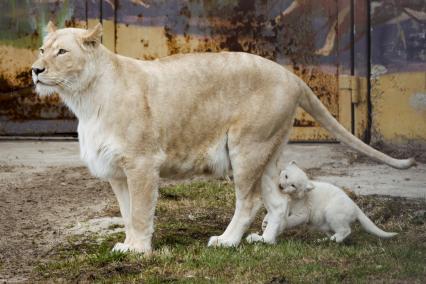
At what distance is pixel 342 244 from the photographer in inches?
264

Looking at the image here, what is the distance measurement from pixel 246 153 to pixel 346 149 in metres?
4.19

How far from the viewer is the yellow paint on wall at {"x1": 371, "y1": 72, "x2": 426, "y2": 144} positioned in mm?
10562

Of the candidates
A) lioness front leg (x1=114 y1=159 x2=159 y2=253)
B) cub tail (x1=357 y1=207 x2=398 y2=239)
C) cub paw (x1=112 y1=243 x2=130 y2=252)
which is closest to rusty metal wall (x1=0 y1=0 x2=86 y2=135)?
cub paw (x1=112 y1=243 x2=130 y2=252)

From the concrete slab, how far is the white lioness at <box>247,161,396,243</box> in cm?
165

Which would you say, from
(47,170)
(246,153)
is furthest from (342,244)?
(47,170)

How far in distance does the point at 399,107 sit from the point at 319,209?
4.07m

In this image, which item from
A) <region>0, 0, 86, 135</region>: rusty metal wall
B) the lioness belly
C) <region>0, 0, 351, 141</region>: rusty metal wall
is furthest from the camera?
<region>0, 0, 86, 135</region>: rusty metal wall

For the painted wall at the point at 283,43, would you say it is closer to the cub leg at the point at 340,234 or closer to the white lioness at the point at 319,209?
the white lioness at the point at 319,209

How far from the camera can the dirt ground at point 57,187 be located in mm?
6914

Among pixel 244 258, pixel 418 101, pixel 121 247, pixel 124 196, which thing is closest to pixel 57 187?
pixel 124 196

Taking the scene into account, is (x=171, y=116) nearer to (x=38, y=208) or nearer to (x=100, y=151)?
(x=100, y=151)

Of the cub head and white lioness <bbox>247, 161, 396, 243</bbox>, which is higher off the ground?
the cub head

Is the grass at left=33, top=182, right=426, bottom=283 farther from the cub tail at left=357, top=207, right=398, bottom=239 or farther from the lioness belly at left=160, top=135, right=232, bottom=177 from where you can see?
the lioness belly at left=160, top=135, right=232, bottom=177

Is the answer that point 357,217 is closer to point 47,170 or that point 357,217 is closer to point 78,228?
point 78,228
